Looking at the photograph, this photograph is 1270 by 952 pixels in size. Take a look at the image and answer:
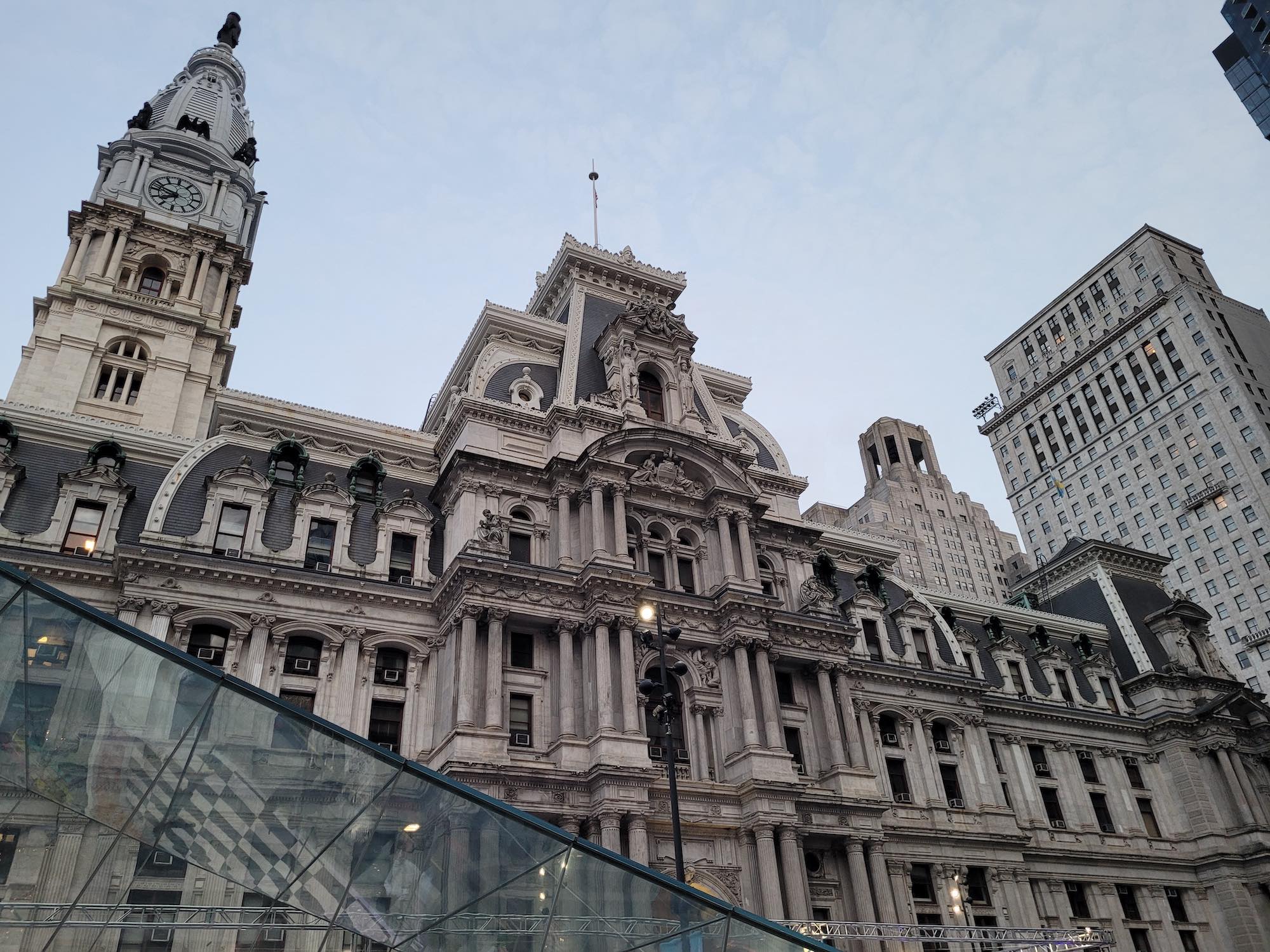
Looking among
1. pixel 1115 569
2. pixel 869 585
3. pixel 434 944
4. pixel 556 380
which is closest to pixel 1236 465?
pixel 1115 569

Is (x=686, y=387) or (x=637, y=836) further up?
(x=686, y=387)

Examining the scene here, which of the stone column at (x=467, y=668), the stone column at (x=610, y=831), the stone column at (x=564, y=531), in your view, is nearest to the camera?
the stone column at (x=610, y=831)

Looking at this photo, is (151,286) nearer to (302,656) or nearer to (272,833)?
(302,656)

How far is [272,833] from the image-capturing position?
15.8 meters

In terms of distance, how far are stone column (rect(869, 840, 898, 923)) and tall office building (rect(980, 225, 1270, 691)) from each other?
63305 mm

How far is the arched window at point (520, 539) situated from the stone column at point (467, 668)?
4.77 meters

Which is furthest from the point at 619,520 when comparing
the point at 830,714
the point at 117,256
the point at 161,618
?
the point at 117,256

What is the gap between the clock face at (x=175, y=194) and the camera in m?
75.4

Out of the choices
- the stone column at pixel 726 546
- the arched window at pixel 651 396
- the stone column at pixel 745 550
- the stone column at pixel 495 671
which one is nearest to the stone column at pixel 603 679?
the stone column at pixel 495 671

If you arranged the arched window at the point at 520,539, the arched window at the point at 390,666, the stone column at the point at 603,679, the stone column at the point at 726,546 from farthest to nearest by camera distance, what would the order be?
the stone column at the point at 726,546
the arched window at the point at 520,539
the arched window at the point at 390,666
the stone column at the point at 603,679

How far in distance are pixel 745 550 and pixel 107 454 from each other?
26.8m

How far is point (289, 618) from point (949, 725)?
108 ft

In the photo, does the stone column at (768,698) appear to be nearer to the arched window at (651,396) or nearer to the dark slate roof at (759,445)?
the dark slate roof at (759,445)

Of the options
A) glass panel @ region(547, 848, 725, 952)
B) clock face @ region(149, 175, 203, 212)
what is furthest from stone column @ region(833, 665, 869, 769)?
clock face @ region(149, 175, 203, 212)
